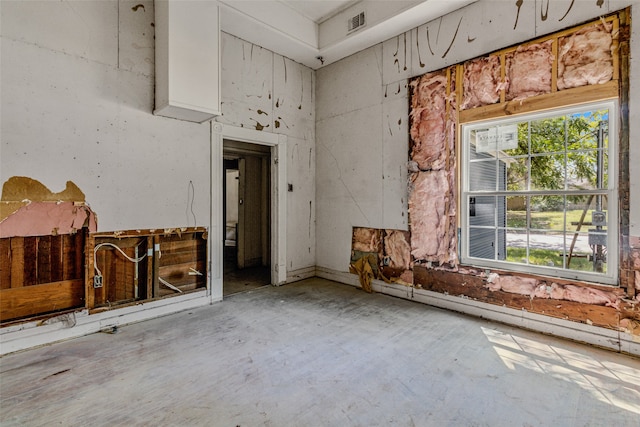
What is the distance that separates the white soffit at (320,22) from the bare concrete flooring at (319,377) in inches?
140

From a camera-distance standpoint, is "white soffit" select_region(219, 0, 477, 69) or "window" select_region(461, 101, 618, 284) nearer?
"window" select_region(461, 101, 618, 284)

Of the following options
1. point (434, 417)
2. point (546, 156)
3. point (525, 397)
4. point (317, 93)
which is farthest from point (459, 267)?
point (317, 93)

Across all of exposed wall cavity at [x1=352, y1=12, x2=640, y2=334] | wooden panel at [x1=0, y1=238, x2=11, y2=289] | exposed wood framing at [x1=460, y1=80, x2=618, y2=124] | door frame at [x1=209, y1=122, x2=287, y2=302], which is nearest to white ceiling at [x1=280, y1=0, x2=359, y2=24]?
exposed wall cavity at [x1=352, y1=12, x2=640, y2=334]

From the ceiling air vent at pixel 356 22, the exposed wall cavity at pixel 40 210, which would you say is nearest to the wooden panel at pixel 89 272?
the exposed wall cavity at pixel 40 210

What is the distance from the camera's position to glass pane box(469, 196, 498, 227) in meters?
3.47

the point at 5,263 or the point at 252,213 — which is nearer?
the point at 5,263

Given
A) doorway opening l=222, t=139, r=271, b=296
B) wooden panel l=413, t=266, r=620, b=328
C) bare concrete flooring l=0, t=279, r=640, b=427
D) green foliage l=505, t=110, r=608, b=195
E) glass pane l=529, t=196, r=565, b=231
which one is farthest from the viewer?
doorway opening l=222, t=139, r=271, b=296

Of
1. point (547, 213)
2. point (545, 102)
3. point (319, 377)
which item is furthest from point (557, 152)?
point (319, 377)

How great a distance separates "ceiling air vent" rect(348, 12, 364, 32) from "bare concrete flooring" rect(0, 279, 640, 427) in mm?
3728

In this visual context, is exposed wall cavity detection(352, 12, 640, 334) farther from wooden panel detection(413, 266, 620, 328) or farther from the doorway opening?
the doorway opening

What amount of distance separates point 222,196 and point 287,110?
1.74 meters

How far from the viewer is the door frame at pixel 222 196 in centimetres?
390

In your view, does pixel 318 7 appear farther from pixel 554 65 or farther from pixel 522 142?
pixel 522 142

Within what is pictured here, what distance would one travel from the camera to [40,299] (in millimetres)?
2787
